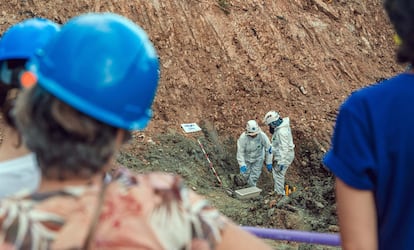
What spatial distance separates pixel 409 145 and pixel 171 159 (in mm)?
9316

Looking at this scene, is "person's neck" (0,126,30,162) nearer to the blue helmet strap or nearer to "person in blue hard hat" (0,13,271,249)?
the blue helmet strap

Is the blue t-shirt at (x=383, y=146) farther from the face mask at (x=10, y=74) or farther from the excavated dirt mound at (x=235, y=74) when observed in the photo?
the excavated dirt mound at (x=235, y=74)

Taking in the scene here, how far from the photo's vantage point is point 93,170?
4.01 feet

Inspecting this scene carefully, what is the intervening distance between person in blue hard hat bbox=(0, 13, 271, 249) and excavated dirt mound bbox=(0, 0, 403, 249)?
838 cm

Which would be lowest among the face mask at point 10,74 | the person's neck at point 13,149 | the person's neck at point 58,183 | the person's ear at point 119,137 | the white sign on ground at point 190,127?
the white sign on ground at point 190,127

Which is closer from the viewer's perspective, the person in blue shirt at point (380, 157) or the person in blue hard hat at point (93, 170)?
the person in blue hard hat at point (93, 170)

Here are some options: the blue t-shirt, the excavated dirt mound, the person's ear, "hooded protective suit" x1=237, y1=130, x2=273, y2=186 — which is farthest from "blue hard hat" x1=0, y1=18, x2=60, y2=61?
"hooded protective suit" x1=237, y1=130, x2=273, y2=186

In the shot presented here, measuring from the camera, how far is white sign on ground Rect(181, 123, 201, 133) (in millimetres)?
11484

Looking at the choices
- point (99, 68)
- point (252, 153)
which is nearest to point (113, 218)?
point (99, 68)

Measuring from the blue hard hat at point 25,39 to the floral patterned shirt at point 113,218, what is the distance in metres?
0.96

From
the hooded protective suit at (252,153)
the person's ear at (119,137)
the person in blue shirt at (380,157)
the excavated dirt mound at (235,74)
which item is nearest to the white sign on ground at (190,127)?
the excavated dirt mound at (235,74)

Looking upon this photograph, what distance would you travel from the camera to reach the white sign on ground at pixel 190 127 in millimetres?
11484

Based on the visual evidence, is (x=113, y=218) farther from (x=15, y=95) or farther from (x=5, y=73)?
(x=5, y=73)

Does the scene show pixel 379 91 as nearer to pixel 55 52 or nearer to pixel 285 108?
pixel 55 52
